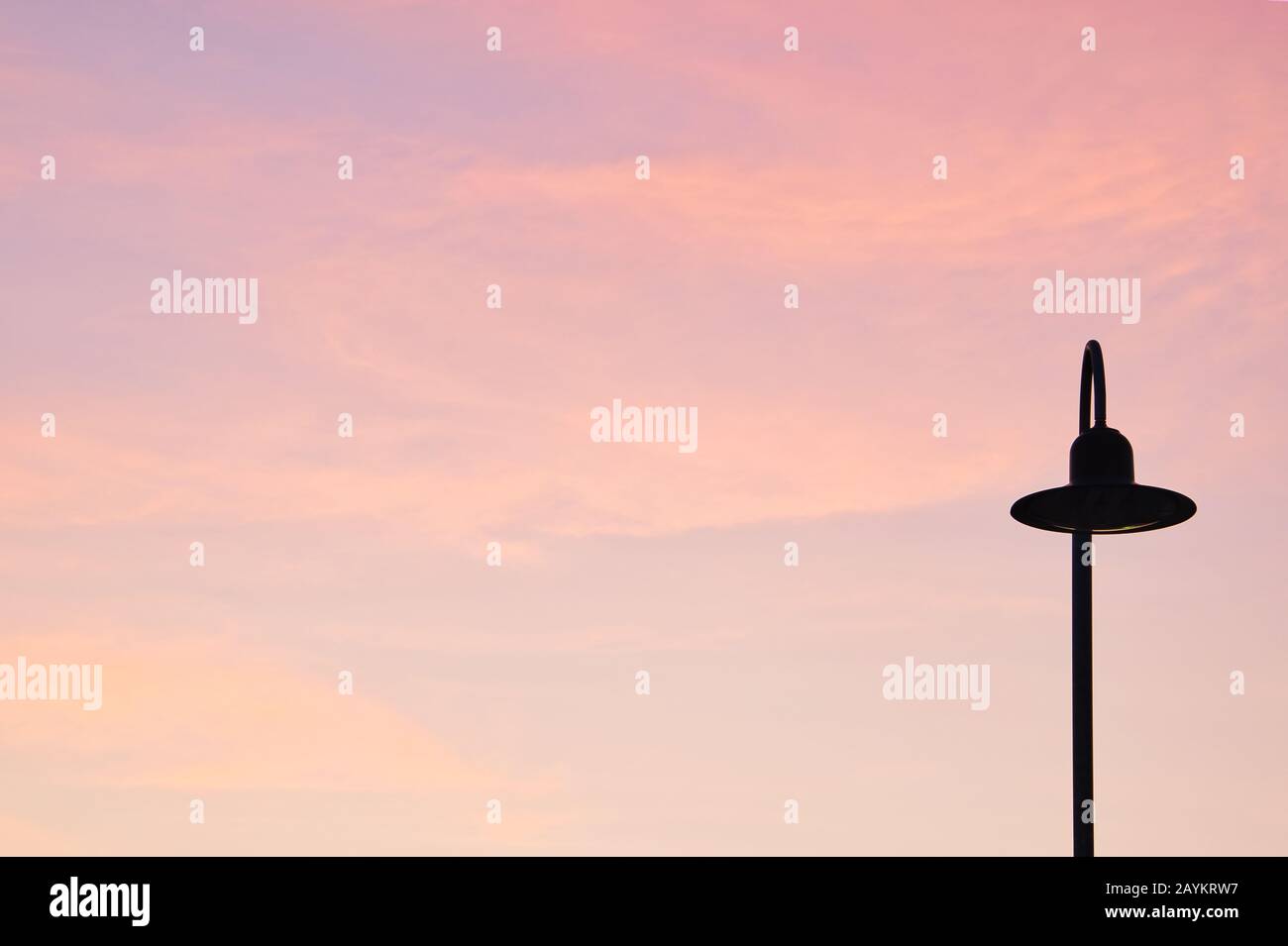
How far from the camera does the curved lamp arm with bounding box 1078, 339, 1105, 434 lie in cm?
1438

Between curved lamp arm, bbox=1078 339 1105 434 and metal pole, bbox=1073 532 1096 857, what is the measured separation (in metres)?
0.98

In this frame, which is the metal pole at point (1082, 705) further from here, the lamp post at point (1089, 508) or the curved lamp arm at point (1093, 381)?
the curved lamp arm at point (1093, 381)

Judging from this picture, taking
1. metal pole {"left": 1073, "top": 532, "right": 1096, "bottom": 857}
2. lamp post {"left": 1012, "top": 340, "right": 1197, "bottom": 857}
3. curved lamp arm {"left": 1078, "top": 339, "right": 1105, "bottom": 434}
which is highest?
curved lamp arm {"left": 1078, "top": 339, "right": 1105, "bottom": 434}

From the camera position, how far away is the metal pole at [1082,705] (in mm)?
13094

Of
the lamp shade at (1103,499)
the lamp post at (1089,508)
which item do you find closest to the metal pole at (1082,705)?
the lamp post at (1089,508)

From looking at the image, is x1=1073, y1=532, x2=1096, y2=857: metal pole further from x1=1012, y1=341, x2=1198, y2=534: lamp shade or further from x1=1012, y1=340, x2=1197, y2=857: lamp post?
x1=1012, y1=341, x2=1198, y2=534: lamp shade

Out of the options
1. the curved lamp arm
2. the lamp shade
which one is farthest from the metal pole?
the curved lamp arm
